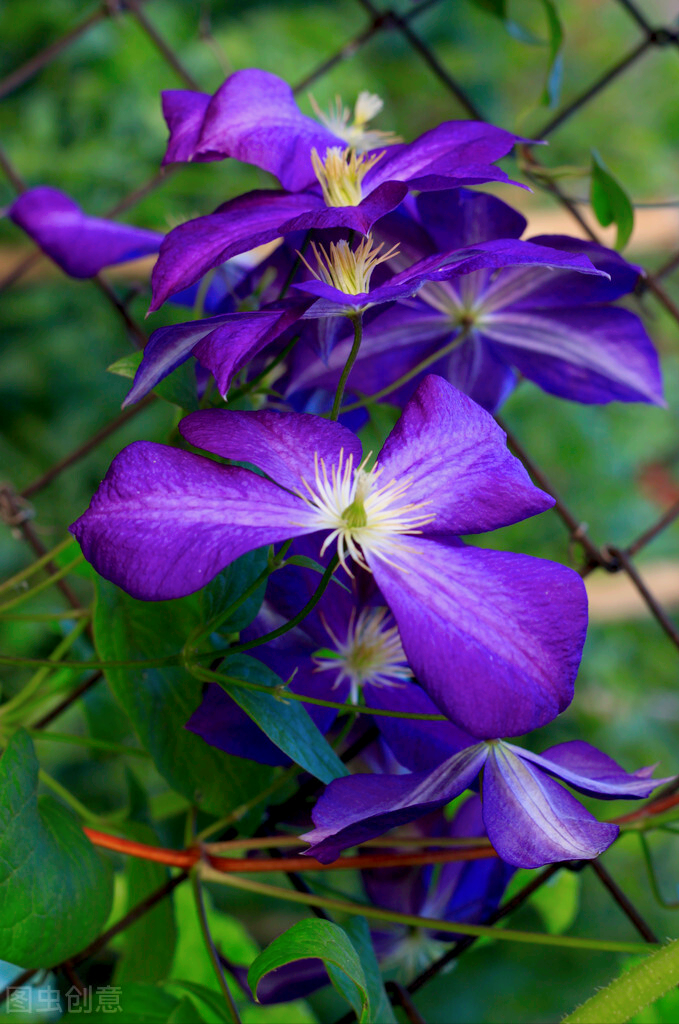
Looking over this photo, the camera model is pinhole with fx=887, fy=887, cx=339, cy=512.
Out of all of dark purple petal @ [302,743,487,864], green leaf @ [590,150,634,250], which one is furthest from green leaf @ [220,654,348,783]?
green leaf @ [590,150,634,250]

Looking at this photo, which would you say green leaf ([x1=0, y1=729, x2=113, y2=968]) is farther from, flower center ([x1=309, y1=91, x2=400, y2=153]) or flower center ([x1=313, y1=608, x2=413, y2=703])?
flower center ([x1=309, y1=91, x2=400, y2=153])

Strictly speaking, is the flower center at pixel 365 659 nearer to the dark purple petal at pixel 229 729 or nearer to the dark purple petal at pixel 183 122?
the dark purple petal at pixel 229 729

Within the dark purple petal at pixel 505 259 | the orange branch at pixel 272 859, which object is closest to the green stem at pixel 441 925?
the orange branch at pixel 272 859

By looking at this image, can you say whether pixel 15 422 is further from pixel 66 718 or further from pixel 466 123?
pixel 466 123

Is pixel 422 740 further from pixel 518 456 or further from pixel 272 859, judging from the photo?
pixel 518 456

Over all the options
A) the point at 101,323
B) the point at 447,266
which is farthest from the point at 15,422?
the point at 447,266
